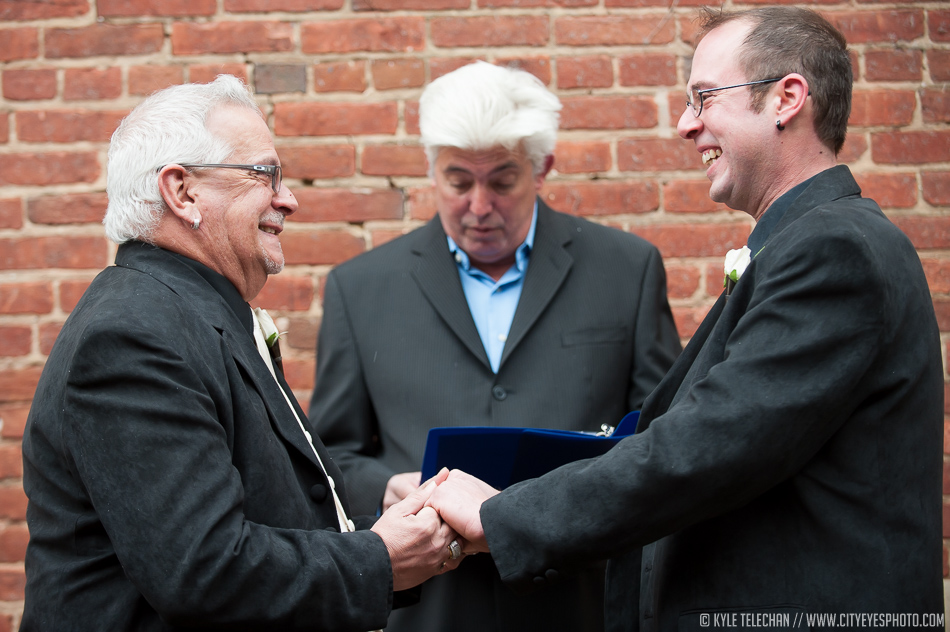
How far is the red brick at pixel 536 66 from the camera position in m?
2.80

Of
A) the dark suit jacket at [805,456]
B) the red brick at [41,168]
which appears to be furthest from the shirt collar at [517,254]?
the red brick at [41,168]

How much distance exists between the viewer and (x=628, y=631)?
1.75 meters

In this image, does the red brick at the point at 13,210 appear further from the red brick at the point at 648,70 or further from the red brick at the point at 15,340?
the red brick at the point at 648,70

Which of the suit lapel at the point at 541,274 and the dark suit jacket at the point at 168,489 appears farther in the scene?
the suit lapel at the point at 541,274

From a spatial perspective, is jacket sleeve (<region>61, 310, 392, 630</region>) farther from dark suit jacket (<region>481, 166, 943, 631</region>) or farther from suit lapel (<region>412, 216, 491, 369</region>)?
suit lapel (<region>412, 216, 491, 369</region>)

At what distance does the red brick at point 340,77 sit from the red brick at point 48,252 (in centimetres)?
89

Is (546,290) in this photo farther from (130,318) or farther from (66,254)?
(66,254)

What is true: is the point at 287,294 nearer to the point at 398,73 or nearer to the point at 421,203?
the point at 421,203

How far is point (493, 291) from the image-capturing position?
2518mm

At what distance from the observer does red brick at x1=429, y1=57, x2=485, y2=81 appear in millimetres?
2801

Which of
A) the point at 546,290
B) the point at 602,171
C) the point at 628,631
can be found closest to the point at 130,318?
the point at 628,631

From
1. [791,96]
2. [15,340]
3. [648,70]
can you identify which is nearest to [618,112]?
[648,70]

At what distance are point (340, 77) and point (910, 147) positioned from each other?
188 cm

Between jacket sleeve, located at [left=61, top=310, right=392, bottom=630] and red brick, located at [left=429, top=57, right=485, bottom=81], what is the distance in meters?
1.61
